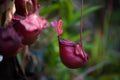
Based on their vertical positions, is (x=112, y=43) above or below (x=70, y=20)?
below

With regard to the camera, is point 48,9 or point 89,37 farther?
point 89,37

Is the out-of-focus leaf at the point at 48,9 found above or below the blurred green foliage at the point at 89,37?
above

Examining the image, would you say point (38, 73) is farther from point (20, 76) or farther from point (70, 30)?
point (70, 30)

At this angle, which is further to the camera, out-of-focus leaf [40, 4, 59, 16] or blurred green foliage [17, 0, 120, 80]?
blurred green foliage [17, 0, 120, 80]

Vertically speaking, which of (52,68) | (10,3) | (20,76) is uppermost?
(10,3)

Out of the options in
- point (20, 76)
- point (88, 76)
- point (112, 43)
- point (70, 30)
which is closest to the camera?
point (20, 76)

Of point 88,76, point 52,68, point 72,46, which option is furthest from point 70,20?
point 72,46

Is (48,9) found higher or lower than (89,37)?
higher

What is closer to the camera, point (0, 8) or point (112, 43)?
point (0, 8)

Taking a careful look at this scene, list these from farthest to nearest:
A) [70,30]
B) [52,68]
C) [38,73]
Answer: [70,30], [52,68], [38,73]

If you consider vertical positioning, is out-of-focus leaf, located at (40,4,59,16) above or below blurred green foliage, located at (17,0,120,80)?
above

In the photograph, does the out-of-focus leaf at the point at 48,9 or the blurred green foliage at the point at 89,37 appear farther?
the blurred green foliage at the point at 89,37
